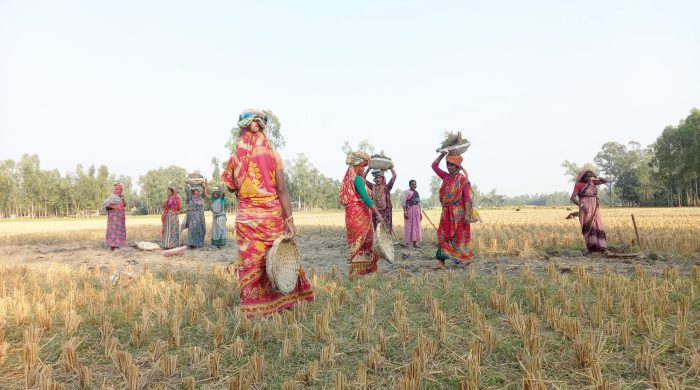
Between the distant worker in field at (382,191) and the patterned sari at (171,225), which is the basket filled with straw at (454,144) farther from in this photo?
the patterned sari at (171,225)

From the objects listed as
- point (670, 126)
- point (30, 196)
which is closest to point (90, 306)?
point (670, 126)

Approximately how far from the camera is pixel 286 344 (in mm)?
2980

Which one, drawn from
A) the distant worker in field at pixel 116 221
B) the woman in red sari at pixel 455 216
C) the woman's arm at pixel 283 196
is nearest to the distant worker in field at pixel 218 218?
the distant worker in field at pixel 116 221

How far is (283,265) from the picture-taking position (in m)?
3.85

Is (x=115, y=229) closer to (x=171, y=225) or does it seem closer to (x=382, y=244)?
(x=171, y=225)

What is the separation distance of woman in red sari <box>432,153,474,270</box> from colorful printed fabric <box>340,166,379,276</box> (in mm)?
1334

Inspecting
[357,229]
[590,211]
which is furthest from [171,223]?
[590,211]

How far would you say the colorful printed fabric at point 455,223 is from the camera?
6168 millimetres

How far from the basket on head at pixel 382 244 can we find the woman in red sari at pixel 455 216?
1053 millimetres

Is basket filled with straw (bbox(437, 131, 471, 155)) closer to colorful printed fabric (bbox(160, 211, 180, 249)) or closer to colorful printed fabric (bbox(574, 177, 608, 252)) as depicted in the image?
colorful printed fabric (bbox(574, 177, 608, 252))

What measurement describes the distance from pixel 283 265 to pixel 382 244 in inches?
84.9

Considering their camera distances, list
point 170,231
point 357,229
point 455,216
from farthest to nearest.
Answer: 1. point 170,231
2. point 455,216
3. point 357,229

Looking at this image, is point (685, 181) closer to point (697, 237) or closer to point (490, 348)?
point (697, 237)

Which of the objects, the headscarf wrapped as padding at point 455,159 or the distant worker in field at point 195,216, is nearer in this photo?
the headscarf wrapped as padding at point 455,159
